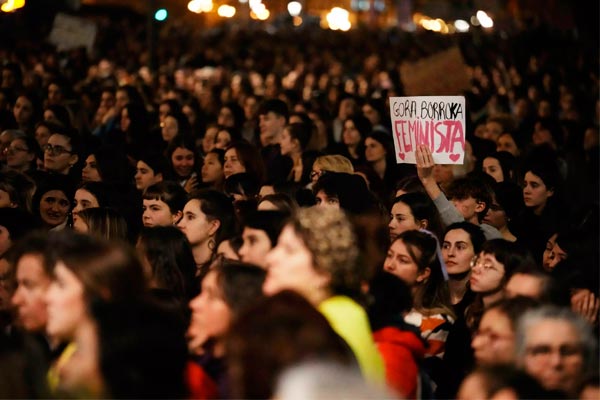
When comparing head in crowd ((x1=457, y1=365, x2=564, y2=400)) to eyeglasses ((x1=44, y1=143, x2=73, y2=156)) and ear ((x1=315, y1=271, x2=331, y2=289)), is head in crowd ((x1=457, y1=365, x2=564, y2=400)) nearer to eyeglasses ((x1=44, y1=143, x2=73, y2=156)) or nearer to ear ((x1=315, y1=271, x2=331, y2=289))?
ear ((x1=315, y1=271, x2=331, y2=289))

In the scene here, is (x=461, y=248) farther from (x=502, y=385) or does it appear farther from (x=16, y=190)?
(x=502, y=385)

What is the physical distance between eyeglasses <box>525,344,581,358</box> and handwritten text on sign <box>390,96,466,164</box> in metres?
4.95

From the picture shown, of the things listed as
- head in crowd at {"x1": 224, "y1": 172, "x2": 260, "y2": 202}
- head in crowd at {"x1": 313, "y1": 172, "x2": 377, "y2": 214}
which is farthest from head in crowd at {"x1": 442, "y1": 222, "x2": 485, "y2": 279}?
head in crowd at {"x1": 224, "y1": 172, "x2": 260, "y2": 202}

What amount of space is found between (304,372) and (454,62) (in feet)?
52.4

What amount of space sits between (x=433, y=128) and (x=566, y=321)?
17.0ft

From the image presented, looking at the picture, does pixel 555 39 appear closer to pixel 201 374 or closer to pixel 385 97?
pixel 385 97

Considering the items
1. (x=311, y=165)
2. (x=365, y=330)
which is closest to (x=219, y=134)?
(x=311, y=165)

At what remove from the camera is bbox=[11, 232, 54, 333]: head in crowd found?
232 inches

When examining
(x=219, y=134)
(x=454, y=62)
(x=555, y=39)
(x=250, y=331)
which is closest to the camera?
(x=250, y=331)

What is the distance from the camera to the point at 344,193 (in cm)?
938

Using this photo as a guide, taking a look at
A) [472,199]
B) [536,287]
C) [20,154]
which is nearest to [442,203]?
[472,199]

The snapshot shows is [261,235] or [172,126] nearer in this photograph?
[261,235]

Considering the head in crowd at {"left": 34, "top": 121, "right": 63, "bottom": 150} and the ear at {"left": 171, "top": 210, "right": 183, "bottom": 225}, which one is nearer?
the ear at {"left": 171, "top": 210, "right": 183, "bottom": 225}

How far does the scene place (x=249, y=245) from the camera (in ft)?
22.2
